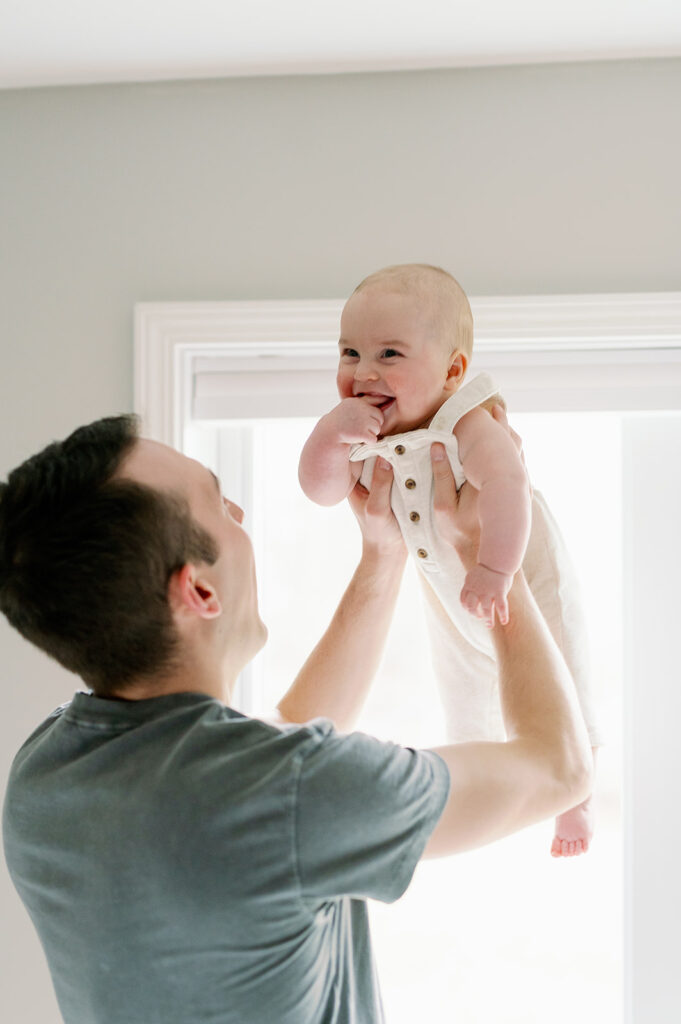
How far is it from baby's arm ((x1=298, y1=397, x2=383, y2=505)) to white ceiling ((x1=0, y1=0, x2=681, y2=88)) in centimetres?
92

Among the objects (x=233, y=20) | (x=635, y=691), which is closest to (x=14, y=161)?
(x=233, y=20)

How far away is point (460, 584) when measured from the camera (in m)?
1.24

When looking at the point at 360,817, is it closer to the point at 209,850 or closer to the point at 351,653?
the point at 209,850

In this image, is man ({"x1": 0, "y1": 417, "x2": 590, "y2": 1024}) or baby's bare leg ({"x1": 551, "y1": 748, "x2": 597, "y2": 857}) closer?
man ({"x1": 0, "y1": 417, "x2": 590, "y2": 1024})

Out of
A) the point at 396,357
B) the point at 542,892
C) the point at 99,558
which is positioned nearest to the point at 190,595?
the point at 99,558

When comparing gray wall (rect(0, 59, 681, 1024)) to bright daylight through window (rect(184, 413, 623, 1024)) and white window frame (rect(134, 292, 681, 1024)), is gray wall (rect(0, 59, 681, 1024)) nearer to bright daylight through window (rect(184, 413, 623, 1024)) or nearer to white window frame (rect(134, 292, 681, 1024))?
white window frame (rect(134, 292, 681, 1024))

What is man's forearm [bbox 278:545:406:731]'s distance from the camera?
4.22 feet

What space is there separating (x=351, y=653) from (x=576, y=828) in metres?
0.40

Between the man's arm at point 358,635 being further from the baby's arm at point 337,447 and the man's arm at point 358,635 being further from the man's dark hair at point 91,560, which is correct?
the man's dark hair at point 91,560

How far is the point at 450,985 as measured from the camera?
6.72 feet

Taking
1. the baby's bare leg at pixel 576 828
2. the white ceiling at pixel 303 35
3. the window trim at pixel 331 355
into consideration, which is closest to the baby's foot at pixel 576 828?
the baby's bare leg at pixel 576 828

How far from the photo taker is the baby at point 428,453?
120 cm

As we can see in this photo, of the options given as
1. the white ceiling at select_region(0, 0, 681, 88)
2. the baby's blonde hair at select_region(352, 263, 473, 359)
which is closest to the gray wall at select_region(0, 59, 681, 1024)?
the white ceiling at select_region(0, 0, 681, 88)

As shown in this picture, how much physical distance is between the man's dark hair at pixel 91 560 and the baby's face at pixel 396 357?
40 cm
